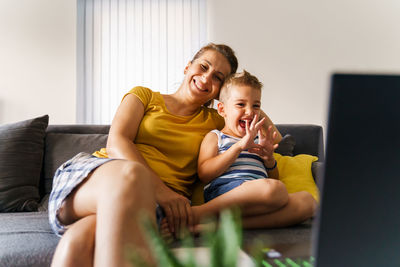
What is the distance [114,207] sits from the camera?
33.2 inches

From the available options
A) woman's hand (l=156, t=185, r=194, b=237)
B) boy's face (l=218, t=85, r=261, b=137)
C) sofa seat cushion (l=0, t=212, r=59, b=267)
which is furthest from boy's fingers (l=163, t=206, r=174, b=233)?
boy's face (l=218, t=85, r=261, b=137)

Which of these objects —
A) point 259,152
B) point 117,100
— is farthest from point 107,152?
point 117,100

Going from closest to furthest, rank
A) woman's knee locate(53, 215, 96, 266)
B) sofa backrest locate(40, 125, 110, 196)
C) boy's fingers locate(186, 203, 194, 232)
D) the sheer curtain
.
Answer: woman's knee locate(53, 215, 96, 266) → boy's fingers locate(186, 203, 194, 232) → sofa backrest locate(40, 125, 110, 196) → the sheer curtain

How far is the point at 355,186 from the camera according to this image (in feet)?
1.22

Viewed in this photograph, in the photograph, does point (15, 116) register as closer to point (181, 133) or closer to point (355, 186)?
point (181, 133)

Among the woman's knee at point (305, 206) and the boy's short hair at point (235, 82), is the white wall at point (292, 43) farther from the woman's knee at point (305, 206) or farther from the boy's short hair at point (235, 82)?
the woman's knee at point (305, 206)

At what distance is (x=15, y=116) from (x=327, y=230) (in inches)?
151

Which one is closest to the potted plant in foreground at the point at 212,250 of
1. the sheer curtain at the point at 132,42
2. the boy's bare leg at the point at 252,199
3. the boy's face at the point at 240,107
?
the boy's bare leg at the point at 252,199

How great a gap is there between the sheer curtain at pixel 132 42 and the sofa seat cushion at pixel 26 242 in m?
2.48

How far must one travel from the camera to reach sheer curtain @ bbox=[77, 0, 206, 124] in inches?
151

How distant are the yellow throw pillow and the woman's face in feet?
1.46

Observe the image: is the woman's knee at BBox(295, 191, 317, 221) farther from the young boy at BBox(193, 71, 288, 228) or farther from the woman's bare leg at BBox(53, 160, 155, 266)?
the woman's bare leg at BBox(53, 160, 155, 266)

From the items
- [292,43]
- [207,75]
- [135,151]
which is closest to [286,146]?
[207,75]

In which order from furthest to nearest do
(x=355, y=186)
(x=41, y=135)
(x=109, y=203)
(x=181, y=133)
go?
(x=41, y=135), (x=181, y=133), (x=109, y=203), (x=355, y=186)
